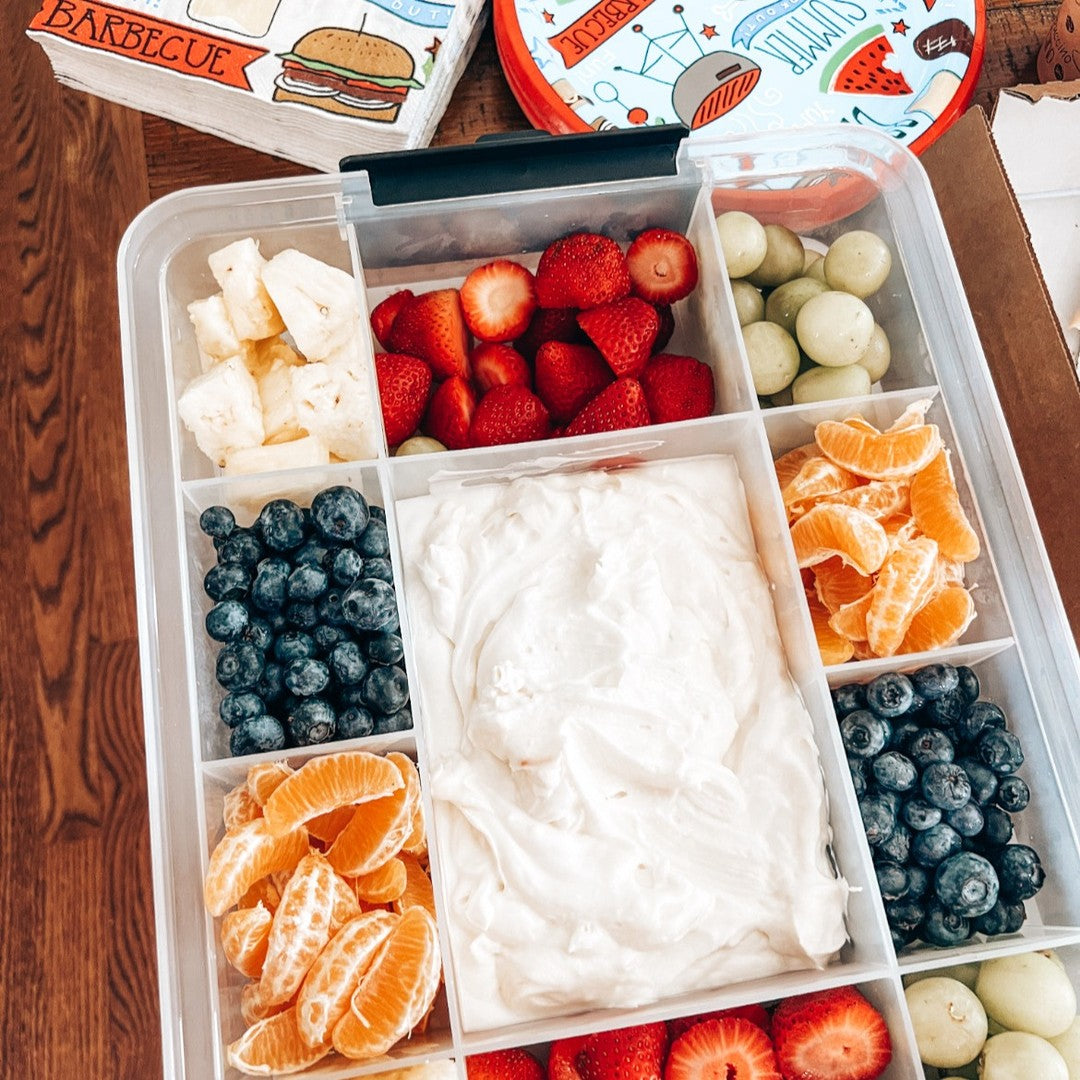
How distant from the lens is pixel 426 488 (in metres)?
1.33

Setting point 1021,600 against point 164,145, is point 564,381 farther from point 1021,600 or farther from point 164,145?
point 164,145

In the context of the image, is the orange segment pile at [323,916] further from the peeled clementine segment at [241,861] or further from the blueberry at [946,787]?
the blueberry at [946,787]

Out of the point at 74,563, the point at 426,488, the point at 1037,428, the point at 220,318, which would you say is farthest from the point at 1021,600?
the point at 74,563

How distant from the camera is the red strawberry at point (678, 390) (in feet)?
4.42

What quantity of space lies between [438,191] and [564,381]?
285mm

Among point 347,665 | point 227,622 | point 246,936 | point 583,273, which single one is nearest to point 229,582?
point 227,622

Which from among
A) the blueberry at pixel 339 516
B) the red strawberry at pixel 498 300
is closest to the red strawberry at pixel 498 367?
the red strawberry at pixel 498 300

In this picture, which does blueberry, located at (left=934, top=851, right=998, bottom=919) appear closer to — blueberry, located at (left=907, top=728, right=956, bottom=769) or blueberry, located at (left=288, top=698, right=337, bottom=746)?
blueberry, located at (left=907, top=728, right=956, bottom=769)

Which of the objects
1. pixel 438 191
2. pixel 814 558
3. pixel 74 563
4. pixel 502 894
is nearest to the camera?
pixel 502 894

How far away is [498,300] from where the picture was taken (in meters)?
1.39

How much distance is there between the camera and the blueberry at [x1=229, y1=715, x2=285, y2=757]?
111 cm

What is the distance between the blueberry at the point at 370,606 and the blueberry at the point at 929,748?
1.94 feet

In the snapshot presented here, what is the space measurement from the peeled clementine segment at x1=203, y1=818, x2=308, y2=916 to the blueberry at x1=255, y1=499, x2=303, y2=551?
31 cm

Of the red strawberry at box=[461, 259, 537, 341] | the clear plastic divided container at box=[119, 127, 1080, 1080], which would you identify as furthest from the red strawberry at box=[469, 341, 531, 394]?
the clear plastic divided container at box=[119, 127, 1080, 1080]
